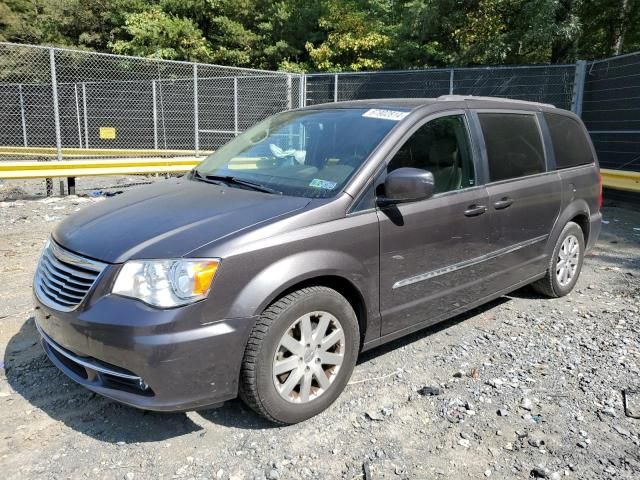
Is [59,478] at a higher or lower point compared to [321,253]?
lower

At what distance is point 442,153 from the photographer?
147 inches

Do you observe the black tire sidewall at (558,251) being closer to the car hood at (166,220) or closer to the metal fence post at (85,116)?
the car hood at (166,220)

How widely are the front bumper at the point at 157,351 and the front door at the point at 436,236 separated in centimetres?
108

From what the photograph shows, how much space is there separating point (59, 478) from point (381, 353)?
2.16 metres

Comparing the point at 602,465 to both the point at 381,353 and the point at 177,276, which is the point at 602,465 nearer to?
the point at 381,353

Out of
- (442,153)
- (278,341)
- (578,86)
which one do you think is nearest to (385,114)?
(442,153)

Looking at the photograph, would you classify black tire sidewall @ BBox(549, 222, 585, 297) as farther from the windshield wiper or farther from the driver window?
the windshield wiper

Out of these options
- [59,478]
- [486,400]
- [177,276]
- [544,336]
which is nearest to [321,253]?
[177,276]

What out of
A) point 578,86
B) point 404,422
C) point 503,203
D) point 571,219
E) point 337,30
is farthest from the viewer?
point 337,30

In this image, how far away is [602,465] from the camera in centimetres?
270

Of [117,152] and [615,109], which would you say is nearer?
[615,109]

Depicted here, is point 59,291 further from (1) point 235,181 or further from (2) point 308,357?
(2) point 308,357

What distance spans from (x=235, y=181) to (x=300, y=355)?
1.29 m

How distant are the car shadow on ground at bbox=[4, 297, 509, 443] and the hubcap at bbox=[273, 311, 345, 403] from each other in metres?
0.27
